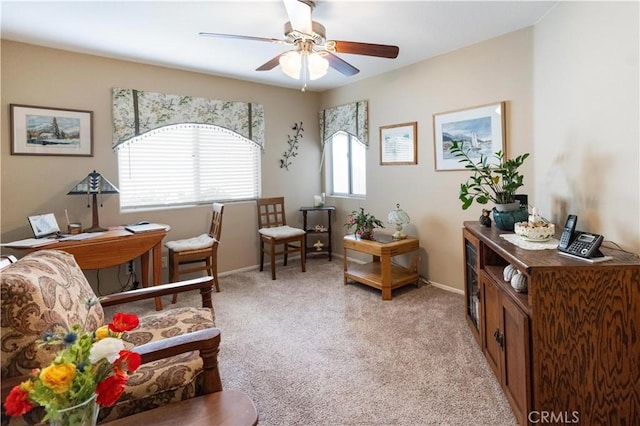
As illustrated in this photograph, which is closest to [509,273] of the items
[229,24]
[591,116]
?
[591,116]

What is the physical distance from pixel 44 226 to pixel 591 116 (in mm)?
4054

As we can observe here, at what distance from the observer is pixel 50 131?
10.3 feet

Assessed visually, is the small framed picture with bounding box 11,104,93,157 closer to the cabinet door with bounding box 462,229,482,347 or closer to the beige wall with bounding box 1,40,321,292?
the beige wall with bounding box 1,40,321,292

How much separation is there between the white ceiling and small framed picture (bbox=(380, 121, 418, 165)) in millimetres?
761

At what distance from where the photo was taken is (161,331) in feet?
5.89

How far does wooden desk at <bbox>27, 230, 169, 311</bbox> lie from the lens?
9.04ft

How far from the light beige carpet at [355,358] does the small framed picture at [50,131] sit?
1.71 metres

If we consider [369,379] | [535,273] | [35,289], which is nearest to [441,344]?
[369,379]

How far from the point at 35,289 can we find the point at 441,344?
233cm

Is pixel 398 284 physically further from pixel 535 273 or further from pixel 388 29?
pixel 388 29

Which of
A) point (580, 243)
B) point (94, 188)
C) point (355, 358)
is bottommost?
point (355, 358)

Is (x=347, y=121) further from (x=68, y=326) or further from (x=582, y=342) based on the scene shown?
(x=68, y=326)

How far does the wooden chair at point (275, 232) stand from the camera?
13.4 feet
